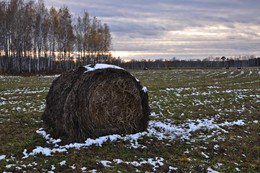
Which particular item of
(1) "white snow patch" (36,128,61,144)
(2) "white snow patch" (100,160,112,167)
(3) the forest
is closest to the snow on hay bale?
(1) "white snow patch" (36,128,61,144)

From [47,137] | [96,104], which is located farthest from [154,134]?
[47,137]

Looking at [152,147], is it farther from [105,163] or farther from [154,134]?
[105,163]

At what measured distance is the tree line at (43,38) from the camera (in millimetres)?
61156

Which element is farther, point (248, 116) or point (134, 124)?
point (248, 116)

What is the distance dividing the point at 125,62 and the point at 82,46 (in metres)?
83.0

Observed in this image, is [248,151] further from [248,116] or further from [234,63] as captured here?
[234,63]

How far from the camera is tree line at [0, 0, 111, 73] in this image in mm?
61156

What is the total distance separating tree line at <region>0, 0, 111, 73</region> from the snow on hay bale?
48.4 metres

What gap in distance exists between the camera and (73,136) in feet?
30.6

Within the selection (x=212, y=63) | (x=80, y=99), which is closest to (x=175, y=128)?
(x=80, y=99)

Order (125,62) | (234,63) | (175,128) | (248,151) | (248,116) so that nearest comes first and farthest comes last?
1. (248,151)
2. (175,128)
3. (248,116)
4. (125,62)
5. (234,63)

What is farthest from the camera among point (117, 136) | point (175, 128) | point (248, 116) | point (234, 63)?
point (234, 63)

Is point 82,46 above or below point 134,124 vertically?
above

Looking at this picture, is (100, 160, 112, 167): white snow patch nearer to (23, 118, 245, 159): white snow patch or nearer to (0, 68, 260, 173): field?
(0, 68, 260, 173): field
